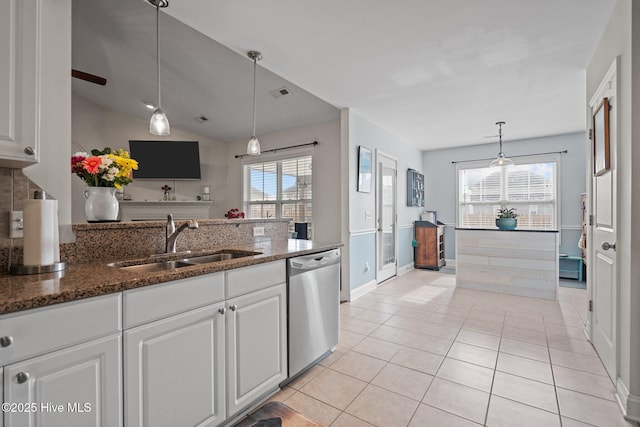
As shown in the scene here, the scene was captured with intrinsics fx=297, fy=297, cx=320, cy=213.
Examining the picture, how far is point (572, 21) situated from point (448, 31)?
861 millimetres

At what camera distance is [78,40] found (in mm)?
3418

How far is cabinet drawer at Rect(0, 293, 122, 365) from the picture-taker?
2.96 feet

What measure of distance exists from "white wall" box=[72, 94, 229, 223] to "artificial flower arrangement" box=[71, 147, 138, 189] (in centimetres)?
376

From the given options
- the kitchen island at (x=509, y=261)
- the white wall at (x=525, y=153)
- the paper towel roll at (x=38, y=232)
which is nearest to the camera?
the paper towel roll at (x=38, y=232)

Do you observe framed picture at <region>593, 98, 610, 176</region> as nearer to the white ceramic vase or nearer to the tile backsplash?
the white ceramic vase

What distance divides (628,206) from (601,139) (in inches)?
31.6

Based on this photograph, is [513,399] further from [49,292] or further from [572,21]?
[572,21]

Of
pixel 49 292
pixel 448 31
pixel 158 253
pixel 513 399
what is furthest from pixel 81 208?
pixel 513 399

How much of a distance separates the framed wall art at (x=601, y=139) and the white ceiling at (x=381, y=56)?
625 mm

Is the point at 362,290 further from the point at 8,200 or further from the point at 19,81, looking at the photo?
the point at 19,81

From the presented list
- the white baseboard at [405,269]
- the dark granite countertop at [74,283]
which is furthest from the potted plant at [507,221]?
the dark granite countertop at [74,283]

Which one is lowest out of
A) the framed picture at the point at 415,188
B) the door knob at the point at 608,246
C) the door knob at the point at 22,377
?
the door knob at the point at 22,377

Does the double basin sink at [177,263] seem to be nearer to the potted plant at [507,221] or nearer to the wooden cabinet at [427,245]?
the potted plant at [507,221]

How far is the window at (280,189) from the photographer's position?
4.99 metres
